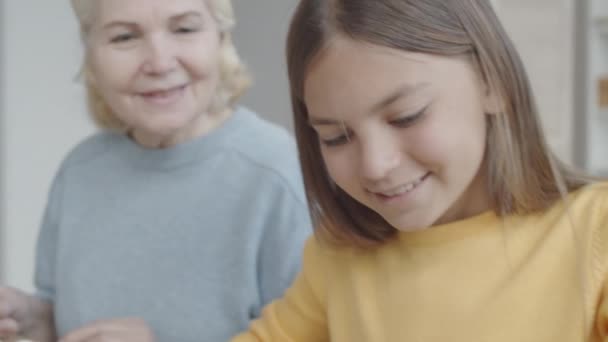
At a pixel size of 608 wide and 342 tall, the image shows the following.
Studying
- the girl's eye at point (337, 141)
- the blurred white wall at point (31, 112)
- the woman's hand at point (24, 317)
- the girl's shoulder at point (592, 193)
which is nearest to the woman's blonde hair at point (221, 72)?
the woman's hand at point (24, 317)

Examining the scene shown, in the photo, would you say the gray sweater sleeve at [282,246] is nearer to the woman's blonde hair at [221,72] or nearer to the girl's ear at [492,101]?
the woman's blonde hair at [221,72]

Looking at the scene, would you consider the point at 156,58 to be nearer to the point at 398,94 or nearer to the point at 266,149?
the point at 266,149

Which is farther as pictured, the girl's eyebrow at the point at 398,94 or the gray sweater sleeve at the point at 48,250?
the gray sweater sleeve at the point at 48,250

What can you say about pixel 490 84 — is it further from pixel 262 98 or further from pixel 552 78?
pixel 262 98

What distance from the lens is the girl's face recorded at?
0.63 m

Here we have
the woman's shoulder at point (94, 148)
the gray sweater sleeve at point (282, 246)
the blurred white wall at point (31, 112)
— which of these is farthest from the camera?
the blurred white wall at point (31, 112)

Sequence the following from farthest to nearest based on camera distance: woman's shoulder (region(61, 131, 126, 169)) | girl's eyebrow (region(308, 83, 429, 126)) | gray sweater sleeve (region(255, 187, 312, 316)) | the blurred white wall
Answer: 1. the blurred white wall
2. woman's shoulder (region(61, 131, 126, 169))
3. gray sweater sleeve (region(255, 187, 312, 316))
4. girl's eyebrow (region(308, 83, 429, 126))

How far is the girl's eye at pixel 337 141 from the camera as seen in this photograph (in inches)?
26.7

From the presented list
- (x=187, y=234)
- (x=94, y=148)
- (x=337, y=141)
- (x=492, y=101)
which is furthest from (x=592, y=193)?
(x=94, y=148)

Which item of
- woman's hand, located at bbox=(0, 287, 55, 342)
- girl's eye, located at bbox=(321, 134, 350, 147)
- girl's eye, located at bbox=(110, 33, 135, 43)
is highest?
girl's eye, located at bbox=(110, 33, 135, 43)

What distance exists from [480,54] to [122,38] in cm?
50

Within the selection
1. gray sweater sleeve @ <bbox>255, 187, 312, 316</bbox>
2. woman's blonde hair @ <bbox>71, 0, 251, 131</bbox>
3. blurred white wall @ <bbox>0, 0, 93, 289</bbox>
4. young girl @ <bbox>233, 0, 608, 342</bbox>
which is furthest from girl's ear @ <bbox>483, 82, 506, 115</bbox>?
blurred white wall @ <bbox>0, 0, 93, 289</bbox>

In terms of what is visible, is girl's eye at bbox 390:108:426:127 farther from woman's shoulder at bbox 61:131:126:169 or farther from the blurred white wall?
the blurred white wall

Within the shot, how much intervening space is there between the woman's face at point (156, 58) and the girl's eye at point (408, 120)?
Answer: 0.42m
